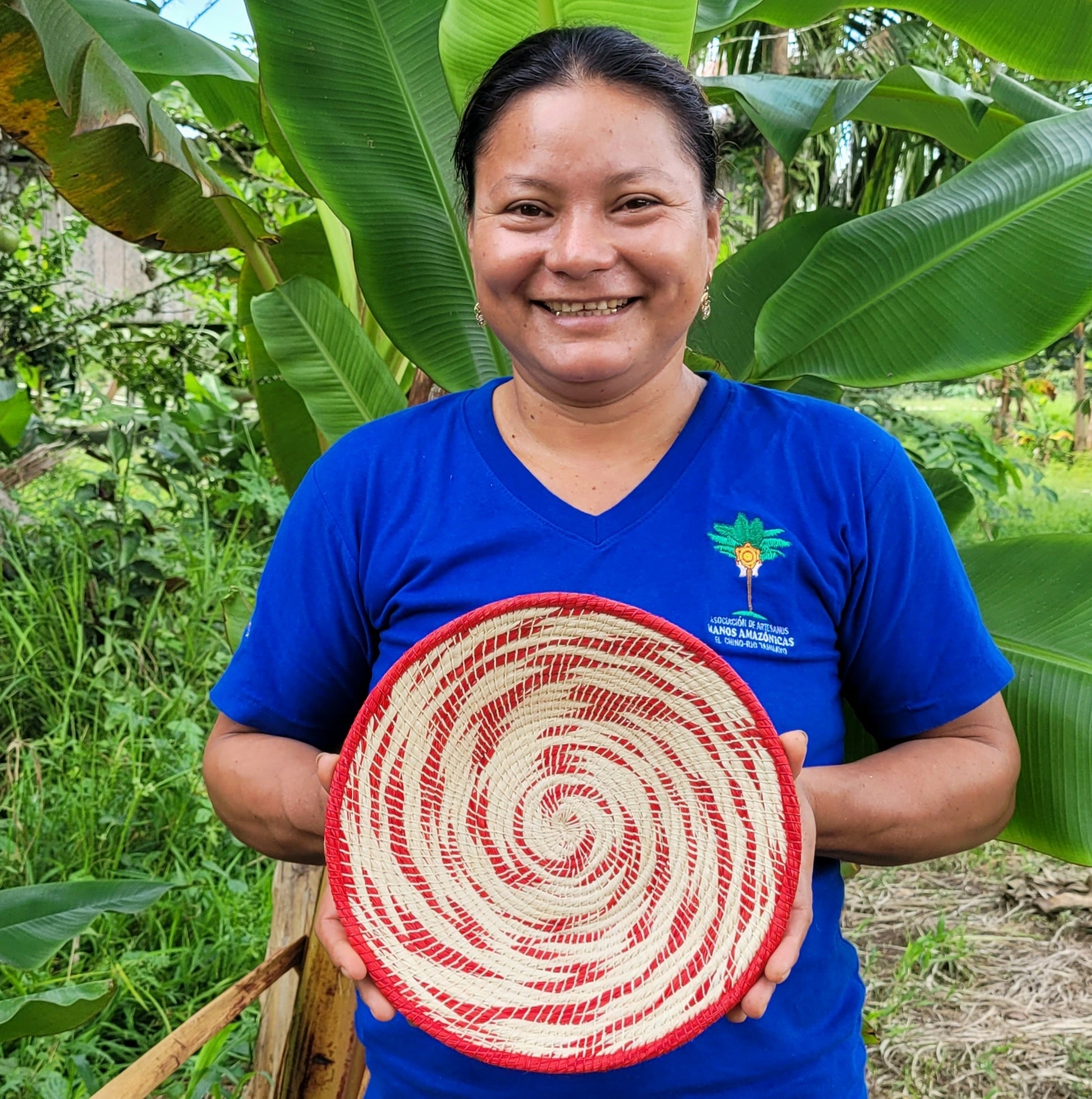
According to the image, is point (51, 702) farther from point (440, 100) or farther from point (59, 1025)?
point (440, 100)

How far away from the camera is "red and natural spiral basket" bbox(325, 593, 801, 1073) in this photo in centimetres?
85

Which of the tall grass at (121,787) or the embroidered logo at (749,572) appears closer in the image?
the embroidered logo at (749,572)

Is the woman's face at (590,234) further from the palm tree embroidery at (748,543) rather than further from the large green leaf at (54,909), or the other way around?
the large green leaf at (54,909)

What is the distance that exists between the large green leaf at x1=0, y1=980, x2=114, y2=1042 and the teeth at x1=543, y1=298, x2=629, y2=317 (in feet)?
2.78

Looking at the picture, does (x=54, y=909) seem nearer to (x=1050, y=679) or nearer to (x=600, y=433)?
(x=600, y=433)

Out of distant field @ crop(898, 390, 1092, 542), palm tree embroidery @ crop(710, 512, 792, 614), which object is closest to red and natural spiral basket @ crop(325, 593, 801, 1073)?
palm tree embroidery @ crop(710, 512, 792, 614)

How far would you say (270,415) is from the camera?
167 cm

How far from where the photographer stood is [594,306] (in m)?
0.96

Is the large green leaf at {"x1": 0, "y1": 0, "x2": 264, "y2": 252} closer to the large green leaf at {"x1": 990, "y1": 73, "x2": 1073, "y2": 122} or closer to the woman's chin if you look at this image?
the woman's chin

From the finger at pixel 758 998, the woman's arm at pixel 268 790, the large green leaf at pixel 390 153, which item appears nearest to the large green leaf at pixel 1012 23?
the large green leaf at pixel 390 153

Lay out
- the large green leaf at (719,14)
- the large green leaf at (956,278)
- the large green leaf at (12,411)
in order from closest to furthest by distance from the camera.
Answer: the large green leaf at (956,278) < the large green leaf at (719,14) < the large green leaf at (12,411)

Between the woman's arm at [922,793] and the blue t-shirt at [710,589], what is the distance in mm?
31

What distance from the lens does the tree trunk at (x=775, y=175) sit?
4.48 meters

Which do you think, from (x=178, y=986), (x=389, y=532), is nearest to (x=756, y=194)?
(x=178, y=986)
